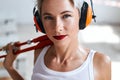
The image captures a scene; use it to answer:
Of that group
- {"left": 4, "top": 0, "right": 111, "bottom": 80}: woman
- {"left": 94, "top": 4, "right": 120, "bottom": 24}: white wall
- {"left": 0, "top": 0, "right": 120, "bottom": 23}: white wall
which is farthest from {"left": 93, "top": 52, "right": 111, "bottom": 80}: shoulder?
{"left": 94, "top": 4, "right": 120, "bottom": 24}: white wall

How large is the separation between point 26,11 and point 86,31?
79cm

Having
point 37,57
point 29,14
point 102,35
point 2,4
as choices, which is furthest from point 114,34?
point 37,57

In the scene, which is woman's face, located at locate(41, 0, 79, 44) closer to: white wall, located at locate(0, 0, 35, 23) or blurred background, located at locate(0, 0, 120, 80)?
blurred background, located at locate(0, 0, 120, 80)

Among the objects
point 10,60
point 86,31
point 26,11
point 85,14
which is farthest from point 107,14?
point 85,14

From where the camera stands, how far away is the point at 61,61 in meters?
0.78

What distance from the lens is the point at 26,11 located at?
2924 mm

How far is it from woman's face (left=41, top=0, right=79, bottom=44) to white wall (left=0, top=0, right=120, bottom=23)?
4.66 ft

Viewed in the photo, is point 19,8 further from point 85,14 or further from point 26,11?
point 85,14

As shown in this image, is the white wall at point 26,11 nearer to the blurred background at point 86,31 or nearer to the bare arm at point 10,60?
the blurred background at point 86,31

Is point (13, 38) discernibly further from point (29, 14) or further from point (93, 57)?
point (93, 57)

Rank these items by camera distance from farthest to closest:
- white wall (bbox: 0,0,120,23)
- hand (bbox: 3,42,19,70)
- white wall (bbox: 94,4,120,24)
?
white wall (bbox: 94,4,120,24), white wall (bbox: 0,0,120,23), hand (bbox: 3,42,19,70)

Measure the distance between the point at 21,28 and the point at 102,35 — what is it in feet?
3.24

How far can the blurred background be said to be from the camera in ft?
7.04

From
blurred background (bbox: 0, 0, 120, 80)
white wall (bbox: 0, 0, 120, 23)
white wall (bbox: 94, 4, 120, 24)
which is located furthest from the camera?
white wall (bbox: 94, 4, 120, 24)
